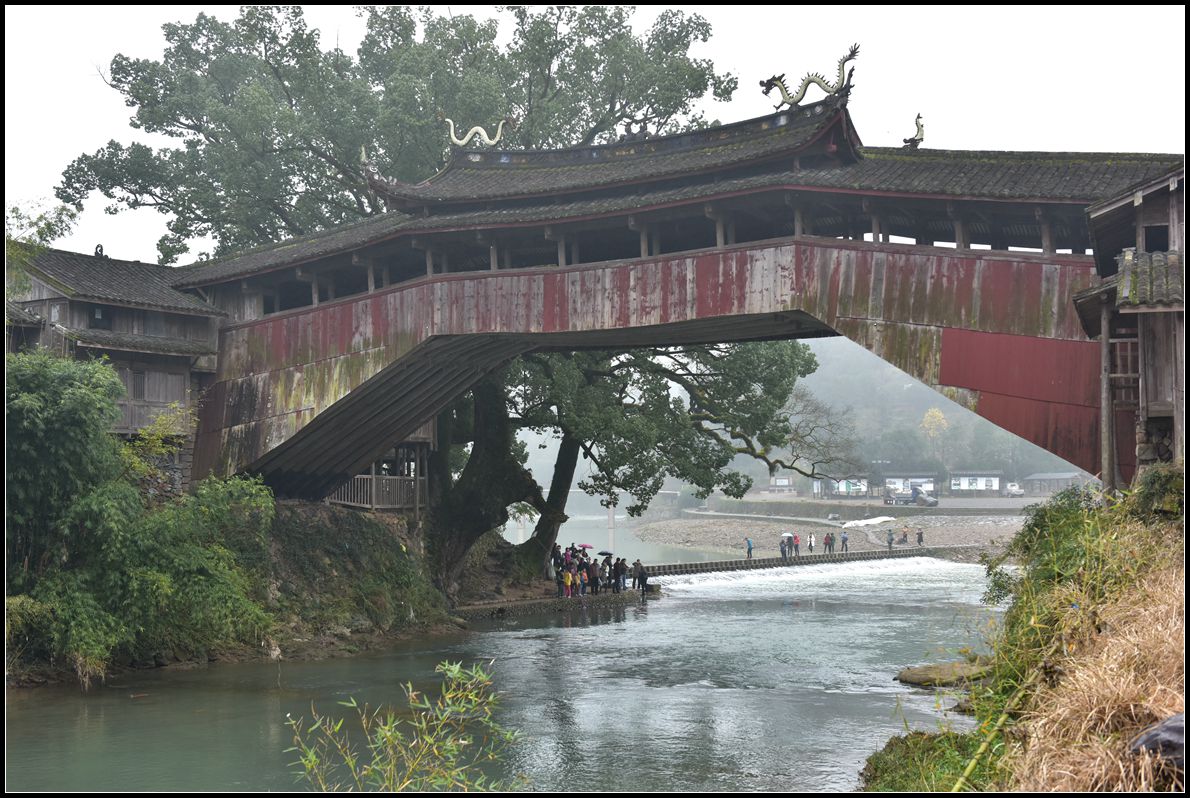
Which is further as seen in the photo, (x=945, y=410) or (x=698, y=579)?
(x=945, y=410)

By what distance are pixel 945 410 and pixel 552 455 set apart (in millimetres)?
47600

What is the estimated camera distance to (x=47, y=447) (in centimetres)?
1886

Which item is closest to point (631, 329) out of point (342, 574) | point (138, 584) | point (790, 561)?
point (342, 574)

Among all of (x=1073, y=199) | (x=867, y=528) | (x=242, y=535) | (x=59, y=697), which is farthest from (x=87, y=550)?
(x=867, y=528)

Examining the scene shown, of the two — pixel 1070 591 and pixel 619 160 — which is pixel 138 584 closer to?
pixel 619 160

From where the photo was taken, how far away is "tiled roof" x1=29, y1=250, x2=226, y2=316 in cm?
2420

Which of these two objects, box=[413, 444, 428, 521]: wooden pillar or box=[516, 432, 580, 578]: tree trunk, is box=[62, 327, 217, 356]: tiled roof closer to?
box=[413, 444, 428, 521]: wooden pillar

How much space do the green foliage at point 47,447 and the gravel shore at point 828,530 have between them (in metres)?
47.8

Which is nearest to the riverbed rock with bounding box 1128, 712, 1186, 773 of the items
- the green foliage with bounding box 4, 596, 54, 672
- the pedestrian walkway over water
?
the green foliage with bounding box 4, 596, 54, 672

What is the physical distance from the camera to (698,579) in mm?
41719

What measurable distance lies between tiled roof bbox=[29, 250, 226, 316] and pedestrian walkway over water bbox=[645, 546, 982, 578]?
63.4 ft

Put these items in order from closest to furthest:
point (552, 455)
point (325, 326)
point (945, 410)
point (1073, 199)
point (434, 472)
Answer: point (1073, 199), point (325, 326), point (434, 472), point (945, 410), point (552, 455)

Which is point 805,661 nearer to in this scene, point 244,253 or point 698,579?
point 244,253

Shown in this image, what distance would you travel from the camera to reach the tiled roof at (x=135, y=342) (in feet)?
78.1
